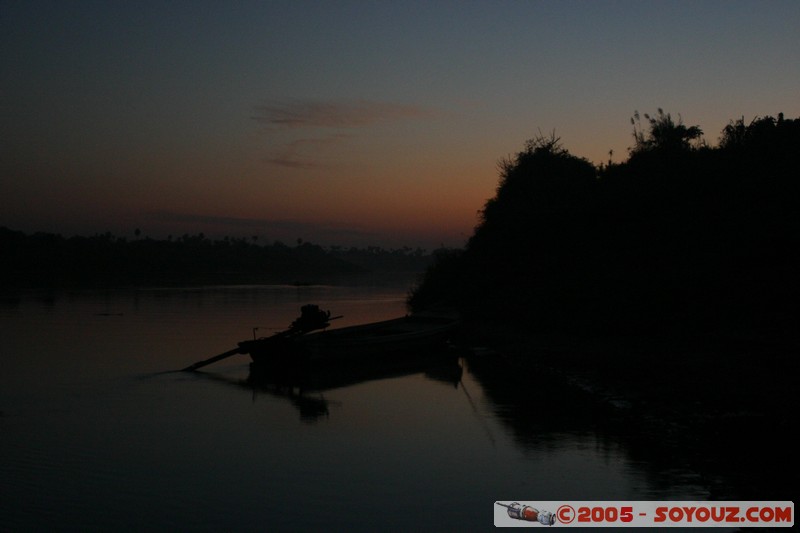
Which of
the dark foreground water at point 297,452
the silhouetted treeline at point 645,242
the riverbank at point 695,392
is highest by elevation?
the silhouetted treeline at point 645,242

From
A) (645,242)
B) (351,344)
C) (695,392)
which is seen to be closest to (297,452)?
(695,392)

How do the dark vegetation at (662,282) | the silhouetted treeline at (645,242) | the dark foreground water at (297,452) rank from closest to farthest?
the dark foreground water at (297,452)
the dark vegetation at (662,282)
the silhouetted treeline at (645,242)

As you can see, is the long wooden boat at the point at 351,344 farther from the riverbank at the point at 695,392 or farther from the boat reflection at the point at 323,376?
the riverbank at the point at 695,392

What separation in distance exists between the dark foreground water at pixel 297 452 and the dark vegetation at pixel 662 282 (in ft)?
5.24

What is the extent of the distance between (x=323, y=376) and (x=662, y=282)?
49.9 ft

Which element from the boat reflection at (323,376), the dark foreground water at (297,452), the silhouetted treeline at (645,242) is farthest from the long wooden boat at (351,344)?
the silhouetted treeline at (645,242)

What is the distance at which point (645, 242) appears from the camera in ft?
125

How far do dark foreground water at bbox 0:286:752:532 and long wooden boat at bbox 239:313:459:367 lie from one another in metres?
1.16

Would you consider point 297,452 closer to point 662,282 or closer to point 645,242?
point 662,282

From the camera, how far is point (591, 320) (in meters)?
31.2

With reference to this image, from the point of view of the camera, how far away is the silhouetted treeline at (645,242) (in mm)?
29125

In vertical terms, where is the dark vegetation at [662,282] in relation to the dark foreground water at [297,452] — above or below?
above

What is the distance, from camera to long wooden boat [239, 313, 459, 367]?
2397cm

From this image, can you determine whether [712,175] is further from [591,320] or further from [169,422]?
[169,422]
